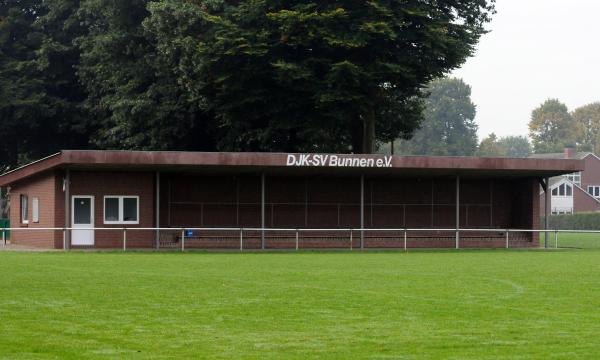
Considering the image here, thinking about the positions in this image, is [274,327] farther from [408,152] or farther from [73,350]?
[408,152]

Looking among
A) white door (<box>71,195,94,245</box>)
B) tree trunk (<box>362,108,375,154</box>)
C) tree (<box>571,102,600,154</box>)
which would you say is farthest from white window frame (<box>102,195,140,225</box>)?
tree (<box>571,102,600,154</box>)

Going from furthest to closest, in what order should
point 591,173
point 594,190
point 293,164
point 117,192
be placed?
1. point 594,190
2. point 591,173
3. point 117,192
4. point 293,164

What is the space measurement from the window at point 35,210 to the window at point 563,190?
7373 centimetres

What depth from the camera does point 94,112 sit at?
5453 cm

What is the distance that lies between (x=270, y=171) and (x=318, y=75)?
8200 mm

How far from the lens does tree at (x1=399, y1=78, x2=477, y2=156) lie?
479ft

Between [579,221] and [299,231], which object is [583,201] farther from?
[299,231]

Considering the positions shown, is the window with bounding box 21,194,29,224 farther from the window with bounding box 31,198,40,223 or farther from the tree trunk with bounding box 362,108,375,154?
the tree trunk with bounding box 362,108,375,154

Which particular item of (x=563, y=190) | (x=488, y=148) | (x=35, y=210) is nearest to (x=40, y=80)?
(x=35, y=210)

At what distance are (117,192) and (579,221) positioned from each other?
53.0 metres

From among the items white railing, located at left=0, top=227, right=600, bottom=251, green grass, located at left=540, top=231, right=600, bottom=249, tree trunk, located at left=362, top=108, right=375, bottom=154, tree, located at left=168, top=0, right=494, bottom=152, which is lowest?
green grass, located at left=540, top=231, right=600, bottom=249

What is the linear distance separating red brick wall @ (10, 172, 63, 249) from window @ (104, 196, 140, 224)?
5.52 ft

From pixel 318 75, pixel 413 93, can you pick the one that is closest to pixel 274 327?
pixel 318 75

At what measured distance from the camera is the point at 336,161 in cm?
3794
